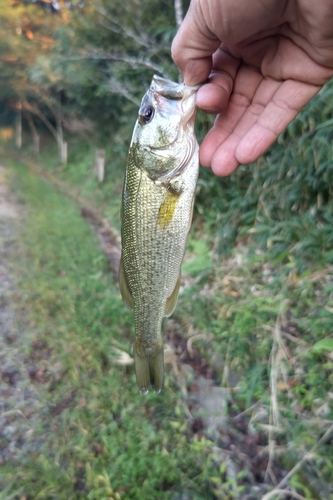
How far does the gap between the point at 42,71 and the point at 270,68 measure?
1281cm

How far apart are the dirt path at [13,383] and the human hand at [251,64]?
3001 millimetres

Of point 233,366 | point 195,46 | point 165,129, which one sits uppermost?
point 195,46

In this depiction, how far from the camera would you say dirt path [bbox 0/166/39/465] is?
3.04m

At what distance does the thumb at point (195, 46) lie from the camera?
5.43ft

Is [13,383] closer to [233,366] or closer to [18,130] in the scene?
[233,366]

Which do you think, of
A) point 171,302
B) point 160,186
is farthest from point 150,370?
point 160,186

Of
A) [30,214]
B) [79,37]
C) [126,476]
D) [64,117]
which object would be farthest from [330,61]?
[64,117]

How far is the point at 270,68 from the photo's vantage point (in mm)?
1886

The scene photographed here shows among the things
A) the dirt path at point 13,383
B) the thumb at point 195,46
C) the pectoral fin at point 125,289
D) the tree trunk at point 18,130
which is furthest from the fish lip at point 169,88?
the tree trunk at point 18,130

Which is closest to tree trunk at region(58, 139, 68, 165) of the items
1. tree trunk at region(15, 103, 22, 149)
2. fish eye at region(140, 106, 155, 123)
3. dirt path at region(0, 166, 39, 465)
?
tree trunk at region(15, 103, 22, 149)

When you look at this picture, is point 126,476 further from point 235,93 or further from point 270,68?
point 270,68

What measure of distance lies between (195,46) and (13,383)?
12.0ft

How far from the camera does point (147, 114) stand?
5.49ft

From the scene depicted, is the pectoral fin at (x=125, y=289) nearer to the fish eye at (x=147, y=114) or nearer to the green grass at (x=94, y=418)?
the fish eye at (x=147, y=114)
